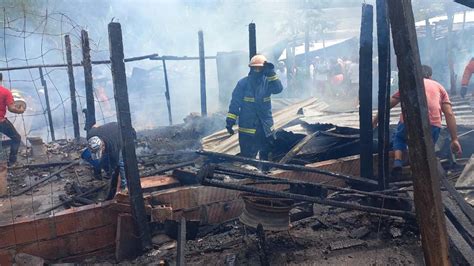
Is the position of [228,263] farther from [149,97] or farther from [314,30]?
[314,30]

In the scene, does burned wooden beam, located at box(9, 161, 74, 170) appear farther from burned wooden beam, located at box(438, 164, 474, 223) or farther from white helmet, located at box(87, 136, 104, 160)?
burned wooden beam, located at box(438, 164, 474, 223)

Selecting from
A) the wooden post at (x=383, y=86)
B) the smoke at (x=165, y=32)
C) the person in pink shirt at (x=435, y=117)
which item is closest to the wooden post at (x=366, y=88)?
the wooden post at (x=383, y=86)

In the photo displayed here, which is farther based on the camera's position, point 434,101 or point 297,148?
point 297,148

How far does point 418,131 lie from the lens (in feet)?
6.82

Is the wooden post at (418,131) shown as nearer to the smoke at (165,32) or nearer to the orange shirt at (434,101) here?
the orange shirt at (434,101)

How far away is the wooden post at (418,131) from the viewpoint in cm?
205

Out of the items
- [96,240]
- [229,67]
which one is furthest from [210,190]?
[229,67]

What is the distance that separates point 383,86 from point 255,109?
9.48 ft

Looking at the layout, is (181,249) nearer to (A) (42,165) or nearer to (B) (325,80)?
(A) (42,165)

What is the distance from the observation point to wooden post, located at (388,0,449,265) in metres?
2.05

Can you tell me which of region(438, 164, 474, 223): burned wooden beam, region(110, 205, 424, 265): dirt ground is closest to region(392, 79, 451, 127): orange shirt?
region(438, 164, 474, 223): burned wooden beam

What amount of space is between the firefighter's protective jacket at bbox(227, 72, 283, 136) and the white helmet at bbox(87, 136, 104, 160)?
218cm

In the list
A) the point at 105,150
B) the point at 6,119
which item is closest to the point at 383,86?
the point at 105,150

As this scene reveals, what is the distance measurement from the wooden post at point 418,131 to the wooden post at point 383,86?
84.4 inches
